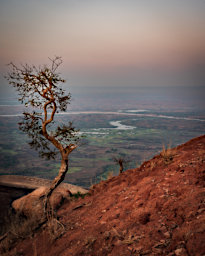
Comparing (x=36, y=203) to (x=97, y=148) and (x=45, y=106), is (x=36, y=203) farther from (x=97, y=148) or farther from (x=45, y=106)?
(x=97, y=148)

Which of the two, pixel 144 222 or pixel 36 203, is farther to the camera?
pixel 36 203

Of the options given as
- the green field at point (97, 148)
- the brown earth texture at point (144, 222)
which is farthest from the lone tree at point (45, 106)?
the green field at point (97, 148)

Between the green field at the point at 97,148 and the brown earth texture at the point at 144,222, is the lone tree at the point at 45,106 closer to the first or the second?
the brown earth texture at the point at 144,222

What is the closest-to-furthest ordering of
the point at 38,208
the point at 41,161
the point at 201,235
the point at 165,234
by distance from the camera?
the point at 201,235 < the point at 165,234 < the point at 38,208 < the point at 41,161

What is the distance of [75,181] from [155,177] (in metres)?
43.7

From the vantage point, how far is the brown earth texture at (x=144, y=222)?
149 inches

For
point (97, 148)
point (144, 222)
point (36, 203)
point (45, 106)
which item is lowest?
point (97, 148)

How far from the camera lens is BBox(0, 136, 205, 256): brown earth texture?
378 centimetres

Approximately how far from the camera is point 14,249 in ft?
20.0

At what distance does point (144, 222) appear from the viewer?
4.70m

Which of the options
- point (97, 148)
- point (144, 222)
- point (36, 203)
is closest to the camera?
point (144, 222)

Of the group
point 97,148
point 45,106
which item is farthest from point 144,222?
point 97,148

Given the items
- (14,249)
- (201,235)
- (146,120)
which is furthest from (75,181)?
(146,120)

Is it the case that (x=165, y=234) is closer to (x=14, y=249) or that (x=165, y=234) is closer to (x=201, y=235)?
(x=201, y=235)
